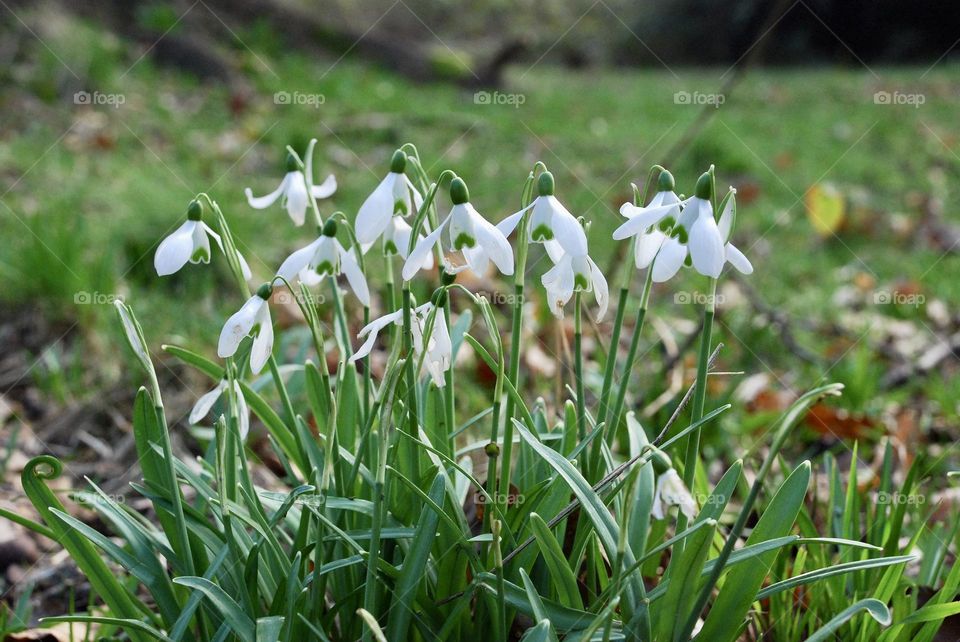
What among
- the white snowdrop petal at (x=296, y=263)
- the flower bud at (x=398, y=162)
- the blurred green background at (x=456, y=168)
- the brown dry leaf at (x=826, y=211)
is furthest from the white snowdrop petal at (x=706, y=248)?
the brown dry leaf at (x=826, y=211)

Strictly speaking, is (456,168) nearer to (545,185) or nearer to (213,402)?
(213,402)

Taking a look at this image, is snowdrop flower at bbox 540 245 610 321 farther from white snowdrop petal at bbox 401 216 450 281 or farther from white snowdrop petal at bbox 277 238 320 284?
white snowdrop petal at bbox 277 238 320 284

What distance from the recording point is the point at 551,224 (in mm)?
1158

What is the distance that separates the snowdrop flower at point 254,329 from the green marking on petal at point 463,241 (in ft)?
0.84

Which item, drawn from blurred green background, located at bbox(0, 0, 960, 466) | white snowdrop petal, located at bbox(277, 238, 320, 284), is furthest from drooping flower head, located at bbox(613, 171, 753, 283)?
blurred green background, located at bbox(0, 0, 960, 466)

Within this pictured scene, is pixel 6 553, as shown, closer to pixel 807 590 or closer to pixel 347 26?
pixel 807 590

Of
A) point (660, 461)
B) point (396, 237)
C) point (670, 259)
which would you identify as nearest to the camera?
point (660, 461)

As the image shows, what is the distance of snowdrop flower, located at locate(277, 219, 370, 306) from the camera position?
4.20 ft

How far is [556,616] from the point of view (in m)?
1.26

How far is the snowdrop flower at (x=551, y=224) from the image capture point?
3.76 feet

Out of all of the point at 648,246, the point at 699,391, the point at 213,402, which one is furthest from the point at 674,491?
the point at 213,402

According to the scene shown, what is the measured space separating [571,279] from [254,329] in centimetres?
44

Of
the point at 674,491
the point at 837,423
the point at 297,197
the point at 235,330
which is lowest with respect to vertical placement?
the point at 837,423

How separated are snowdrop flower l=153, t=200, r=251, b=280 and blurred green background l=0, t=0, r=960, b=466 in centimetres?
77
